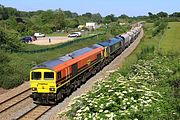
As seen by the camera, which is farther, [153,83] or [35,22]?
[35,22]

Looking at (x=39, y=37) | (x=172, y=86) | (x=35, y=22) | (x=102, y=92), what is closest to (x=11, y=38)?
(x=172, y=86)

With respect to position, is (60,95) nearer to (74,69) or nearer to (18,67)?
(74,69)

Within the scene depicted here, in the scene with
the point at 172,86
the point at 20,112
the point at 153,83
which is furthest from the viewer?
the point at 20,112

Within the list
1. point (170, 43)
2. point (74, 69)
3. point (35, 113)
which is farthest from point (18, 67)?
point (170, 43)

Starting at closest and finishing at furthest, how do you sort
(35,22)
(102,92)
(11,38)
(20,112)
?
(102,92) < (20,112) < (11,38) < (35,22)

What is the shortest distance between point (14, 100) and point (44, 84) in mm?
3768

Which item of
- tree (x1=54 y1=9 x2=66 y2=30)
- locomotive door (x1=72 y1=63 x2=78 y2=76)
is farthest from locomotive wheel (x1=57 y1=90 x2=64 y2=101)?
tree (x1=54 y1=9 x2=66 y2=30)

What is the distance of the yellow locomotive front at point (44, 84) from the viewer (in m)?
21.8

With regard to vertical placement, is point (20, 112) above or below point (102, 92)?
below

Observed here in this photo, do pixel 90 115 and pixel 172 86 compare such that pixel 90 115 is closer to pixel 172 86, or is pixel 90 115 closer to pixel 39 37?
pixel 172 86

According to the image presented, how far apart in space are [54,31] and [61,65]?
317ft

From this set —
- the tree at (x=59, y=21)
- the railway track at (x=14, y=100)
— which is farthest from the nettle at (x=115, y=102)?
the tree at (x=59, y=21)

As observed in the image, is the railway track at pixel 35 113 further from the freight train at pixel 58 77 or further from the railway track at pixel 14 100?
the railway track at pixel 14 100

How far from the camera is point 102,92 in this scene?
478 inches
